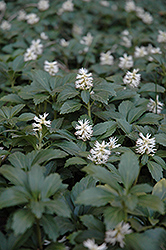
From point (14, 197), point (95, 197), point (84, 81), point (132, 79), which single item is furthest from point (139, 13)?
point (14, 197)

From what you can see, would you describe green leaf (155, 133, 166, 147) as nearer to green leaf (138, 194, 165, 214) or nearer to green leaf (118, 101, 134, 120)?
green leaf (118, 101, 134, 120)

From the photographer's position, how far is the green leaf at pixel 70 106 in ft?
5.81

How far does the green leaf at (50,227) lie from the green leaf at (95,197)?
162 millimetres

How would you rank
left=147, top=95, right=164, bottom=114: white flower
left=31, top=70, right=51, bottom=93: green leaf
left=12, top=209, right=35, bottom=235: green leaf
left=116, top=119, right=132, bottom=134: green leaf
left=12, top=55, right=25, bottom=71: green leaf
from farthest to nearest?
left=12, top=55, right=25, bottom=71: green leaf
left=147, top=95, right=164, bottom=114: white flower
left=31, top=70, right=51, bottom=93: green leaf
left=116, top=119, right=132, bottom=134: green leaf
left=12, top=209, right=35, bottom=235: green leaf

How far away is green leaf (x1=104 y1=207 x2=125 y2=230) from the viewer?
3.57ft

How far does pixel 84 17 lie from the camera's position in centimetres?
410

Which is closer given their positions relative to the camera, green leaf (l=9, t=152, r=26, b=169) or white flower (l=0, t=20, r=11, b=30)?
green leaf (l=9, t=152, r=26, b=169)

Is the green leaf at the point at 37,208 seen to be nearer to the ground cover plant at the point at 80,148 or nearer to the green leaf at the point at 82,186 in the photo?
the ground cover plant at the point at 80,148

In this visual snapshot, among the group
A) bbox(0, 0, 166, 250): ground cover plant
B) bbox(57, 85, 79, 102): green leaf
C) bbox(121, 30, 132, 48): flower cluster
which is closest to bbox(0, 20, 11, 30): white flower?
bbox(0, 0, 166, 250): ground cover plant

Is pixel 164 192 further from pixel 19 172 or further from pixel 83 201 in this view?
pixel 19 172

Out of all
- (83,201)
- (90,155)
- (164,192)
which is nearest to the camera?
(83,201)

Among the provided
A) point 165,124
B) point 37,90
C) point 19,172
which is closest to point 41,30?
point 37,90

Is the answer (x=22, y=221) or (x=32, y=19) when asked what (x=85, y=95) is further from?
→ (x=32, y=19)

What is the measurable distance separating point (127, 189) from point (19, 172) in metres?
0.54
